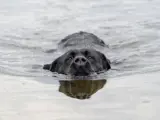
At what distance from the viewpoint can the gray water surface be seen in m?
10.4

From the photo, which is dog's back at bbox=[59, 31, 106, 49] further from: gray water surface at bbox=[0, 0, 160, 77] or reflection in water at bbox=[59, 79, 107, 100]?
reflection in water at bbox=[59, 79, 107, 100]

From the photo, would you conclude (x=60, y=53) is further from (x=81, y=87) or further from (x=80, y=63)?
(x=81, y=87)

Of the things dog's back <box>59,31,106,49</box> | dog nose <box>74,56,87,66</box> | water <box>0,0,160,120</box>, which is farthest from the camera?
dog's back <box>59,31,106,49</box>

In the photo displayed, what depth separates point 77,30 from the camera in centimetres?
1387

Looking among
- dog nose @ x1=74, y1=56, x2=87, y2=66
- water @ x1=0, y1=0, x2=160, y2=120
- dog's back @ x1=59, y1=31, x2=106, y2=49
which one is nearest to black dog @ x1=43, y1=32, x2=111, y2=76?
dog nose @ x1=74, y1=56, x2=87, y2=66

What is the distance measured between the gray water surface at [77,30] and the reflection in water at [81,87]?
29.6 inches

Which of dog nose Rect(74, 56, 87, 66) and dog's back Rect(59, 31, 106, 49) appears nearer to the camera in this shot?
dog nose Rect(74, 56, 87, 66)

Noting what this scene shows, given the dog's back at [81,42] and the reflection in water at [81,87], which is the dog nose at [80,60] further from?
the dog's back at [81,42]

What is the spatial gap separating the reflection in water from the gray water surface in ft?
2.47

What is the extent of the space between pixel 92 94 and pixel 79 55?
4.86ft

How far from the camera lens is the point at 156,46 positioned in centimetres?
1171

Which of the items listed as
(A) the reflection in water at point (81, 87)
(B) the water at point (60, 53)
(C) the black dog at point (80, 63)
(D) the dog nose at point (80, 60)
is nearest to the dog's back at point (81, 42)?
(B) the water at point (60, 53)

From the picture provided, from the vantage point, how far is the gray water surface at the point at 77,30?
1038 centimetres

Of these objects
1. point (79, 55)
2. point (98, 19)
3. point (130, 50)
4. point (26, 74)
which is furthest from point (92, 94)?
point (98, 19)
